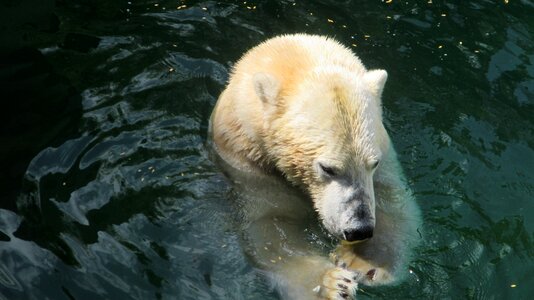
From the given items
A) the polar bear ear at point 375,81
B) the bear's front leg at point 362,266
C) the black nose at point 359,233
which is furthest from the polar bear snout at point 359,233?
the polar bear ear at point 375,81

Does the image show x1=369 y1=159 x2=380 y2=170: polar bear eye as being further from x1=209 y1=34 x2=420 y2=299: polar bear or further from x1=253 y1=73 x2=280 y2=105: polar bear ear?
x1=253 y1=73 x2=280 y2=105: polar bear ear

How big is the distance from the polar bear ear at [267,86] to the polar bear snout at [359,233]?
101cm

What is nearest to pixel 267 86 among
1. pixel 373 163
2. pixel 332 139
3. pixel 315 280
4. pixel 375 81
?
pixel 332 139

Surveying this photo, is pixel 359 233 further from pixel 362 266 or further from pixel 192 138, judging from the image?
pixel 192 138

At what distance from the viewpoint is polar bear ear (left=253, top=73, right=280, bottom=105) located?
5211 millimetres

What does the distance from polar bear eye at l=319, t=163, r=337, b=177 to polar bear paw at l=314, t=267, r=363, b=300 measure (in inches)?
22.6

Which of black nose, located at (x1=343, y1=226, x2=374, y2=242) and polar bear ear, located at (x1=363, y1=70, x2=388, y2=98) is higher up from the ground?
polar bear ear, located at (x1=363, y1=70, x2=388, y2=98)

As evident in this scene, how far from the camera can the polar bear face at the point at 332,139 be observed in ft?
16.0

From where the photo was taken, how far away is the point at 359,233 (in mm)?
4766

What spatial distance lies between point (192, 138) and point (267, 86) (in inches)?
44.0

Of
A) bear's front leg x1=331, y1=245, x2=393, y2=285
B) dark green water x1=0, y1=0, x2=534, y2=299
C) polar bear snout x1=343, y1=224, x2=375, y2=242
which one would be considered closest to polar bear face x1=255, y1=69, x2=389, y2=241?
polar bear snout x1=343, y1=224, x2=375, y2=242

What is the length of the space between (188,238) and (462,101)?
2957mm

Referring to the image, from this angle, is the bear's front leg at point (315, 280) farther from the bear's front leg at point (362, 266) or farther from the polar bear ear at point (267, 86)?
the polar bear ear at point (267, 86)

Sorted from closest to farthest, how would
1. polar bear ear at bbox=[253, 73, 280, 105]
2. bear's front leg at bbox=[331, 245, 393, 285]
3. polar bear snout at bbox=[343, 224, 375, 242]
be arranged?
1. polar bear snout at bbox=[343, 224, 375, 242]
2. bear's front leg at bbox=[331, 245, 393, 285]
3. polar bear ear at bbox=[253, 73, 280, 105]
